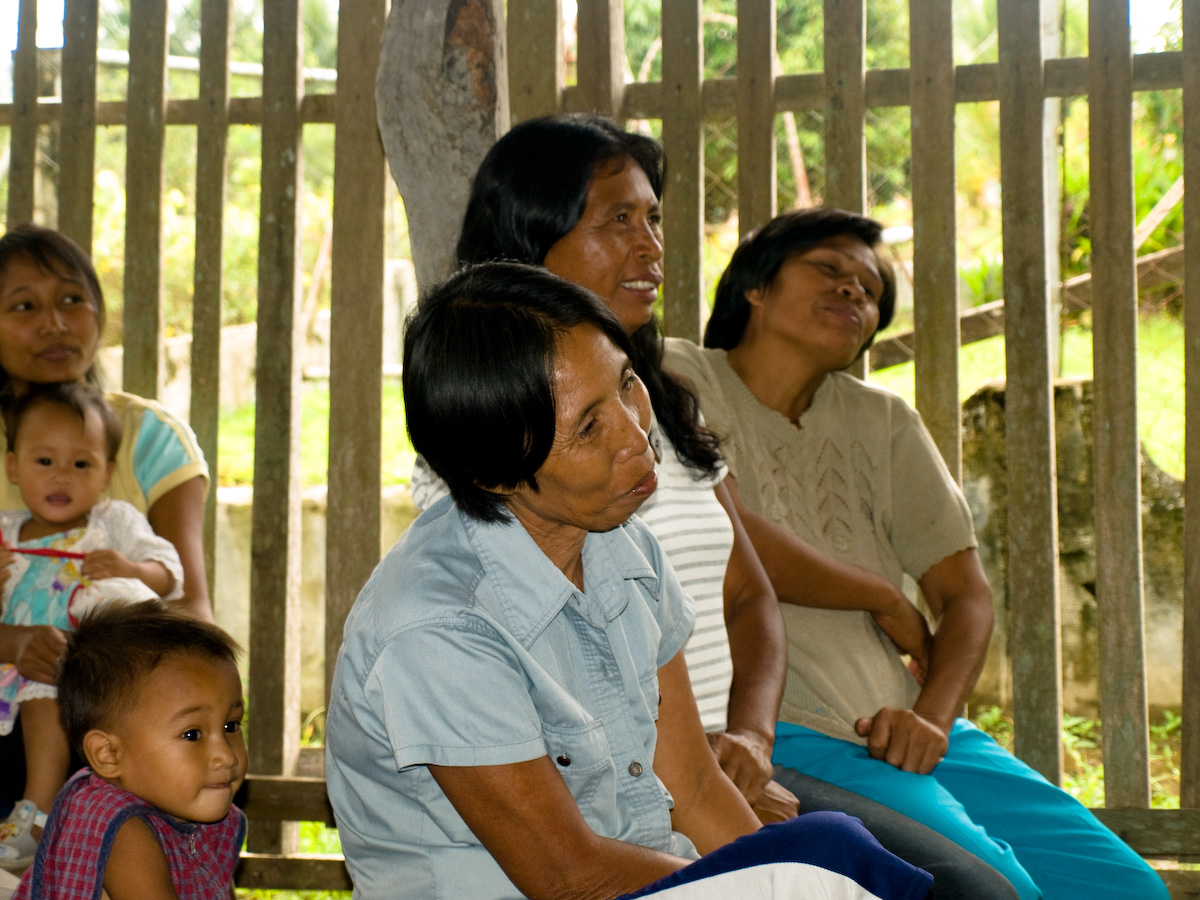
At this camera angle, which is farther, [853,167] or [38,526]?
[853,167]

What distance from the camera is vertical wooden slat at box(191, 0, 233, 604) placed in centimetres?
338

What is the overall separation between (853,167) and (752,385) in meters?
0.72

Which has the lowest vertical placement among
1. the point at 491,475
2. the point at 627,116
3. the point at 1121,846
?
the point at 1121,846

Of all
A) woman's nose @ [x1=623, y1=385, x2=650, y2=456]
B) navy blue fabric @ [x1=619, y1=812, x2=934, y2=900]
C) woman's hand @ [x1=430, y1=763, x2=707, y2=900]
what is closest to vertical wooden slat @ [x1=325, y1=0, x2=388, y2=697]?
woman's nose @ [x1=623, y1=385, x2=650, y2=456]

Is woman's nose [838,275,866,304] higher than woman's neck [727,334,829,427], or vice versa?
woman's nose [838,275,866,304]

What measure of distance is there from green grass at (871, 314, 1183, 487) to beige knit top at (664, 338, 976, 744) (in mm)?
2822

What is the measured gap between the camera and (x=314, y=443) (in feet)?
27.0

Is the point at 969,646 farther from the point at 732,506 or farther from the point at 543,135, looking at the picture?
the point at 543,135

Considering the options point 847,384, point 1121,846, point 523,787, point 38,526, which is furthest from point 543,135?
point 1121,846

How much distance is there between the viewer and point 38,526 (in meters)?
2.90

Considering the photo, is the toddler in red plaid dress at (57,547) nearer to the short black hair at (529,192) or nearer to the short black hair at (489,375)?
the short black hair at (529,192)

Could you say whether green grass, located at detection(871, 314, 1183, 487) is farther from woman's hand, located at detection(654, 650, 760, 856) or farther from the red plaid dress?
the red plaid dress

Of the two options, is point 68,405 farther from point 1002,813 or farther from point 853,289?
point 1002,813

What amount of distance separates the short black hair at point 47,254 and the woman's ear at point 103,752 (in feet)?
4.43
